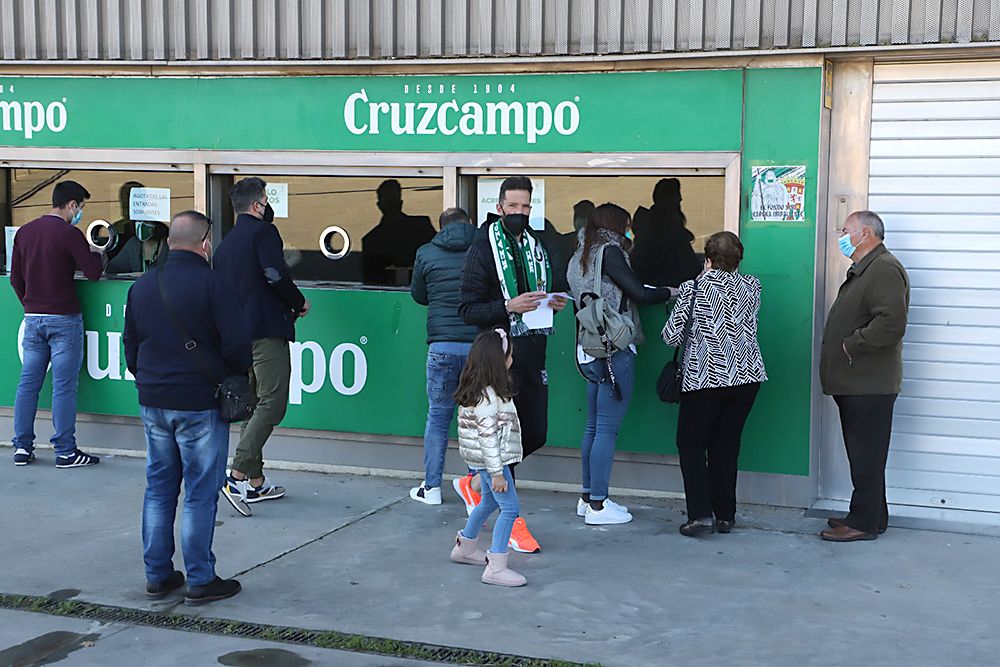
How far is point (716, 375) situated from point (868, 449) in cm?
91

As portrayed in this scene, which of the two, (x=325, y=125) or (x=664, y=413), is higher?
(x=325, y=125)

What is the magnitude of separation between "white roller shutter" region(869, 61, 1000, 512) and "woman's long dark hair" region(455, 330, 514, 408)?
266 cm

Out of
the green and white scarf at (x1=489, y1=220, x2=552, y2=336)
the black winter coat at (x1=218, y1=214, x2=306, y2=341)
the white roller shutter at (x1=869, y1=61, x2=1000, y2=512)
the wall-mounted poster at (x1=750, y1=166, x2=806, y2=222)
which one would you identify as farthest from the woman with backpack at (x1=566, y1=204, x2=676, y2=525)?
the black winter coat at (x1=218, y1=214, x2=306, y2=341)

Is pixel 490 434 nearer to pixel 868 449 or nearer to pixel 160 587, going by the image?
pixel 160 587

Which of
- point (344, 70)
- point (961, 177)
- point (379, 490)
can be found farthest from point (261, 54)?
point (961, 177)

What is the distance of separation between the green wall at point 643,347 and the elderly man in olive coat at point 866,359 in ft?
1.75

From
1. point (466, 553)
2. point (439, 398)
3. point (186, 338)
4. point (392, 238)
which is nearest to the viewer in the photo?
point (186, 338)

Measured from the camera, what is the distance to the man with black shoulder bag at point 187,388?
575 centimetres

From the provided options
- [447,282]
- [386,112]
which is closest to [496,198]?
[386,112]

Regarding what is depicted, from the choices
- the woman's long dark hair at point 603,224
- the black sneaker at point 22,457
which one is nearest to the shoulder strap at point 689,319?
the woman's long dark hair at point 603,224

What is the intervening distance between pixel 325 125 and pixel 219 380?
121 inches

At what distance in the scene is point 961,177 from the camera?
720 centimetres

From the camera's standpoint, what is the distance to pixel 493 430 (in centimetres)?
599

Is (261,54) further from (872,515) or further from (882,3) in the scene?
(872,515)
